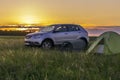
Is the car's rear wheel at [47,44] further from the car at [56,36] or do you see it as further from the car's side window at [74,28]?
the car's side window at [74,28]

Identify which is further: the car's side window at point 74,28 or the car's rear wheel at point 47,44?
the car's side window at point 74,28

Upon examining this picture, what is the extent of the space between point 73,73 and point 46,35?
12.9 m

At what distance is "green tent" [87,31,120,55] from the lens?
21000 millimetres

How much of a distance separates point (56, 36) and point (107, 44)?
17.4 ft

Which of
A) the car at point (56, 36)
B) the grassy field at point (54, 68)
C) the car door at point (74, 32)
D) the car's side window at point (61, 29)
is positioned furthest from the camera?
the car door at point (74, 32)

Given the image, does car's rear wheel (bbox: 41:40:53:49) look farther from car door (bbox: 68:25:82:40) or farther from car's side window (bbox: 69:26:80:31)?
car's side window (bbox: 69:26:80:31)

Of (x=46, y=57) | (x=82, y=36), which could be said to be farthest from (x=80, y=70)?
(x=82, y=36)

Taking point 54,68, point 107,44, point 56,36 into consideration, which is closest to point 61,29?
point 56,36

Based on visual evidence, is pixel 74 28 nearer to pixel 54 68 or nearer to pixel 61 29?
pixel 61 29

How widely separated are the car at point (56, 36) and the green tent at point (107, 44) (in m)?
4.35

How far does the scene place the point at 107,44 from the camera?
2145 centimetres

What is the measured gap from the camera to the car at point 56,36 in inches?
1011

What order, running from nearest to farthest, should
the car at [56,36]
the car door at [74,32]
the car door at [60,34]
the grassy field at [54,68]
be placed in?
the grassy field at [54,68]
the car at [56,36]
the car door at [60,34]
the car door at [74,32]

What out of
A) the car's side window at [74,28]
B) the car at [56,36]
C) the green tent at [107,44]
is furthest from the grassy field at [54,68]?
the car's side window at [74,28]
